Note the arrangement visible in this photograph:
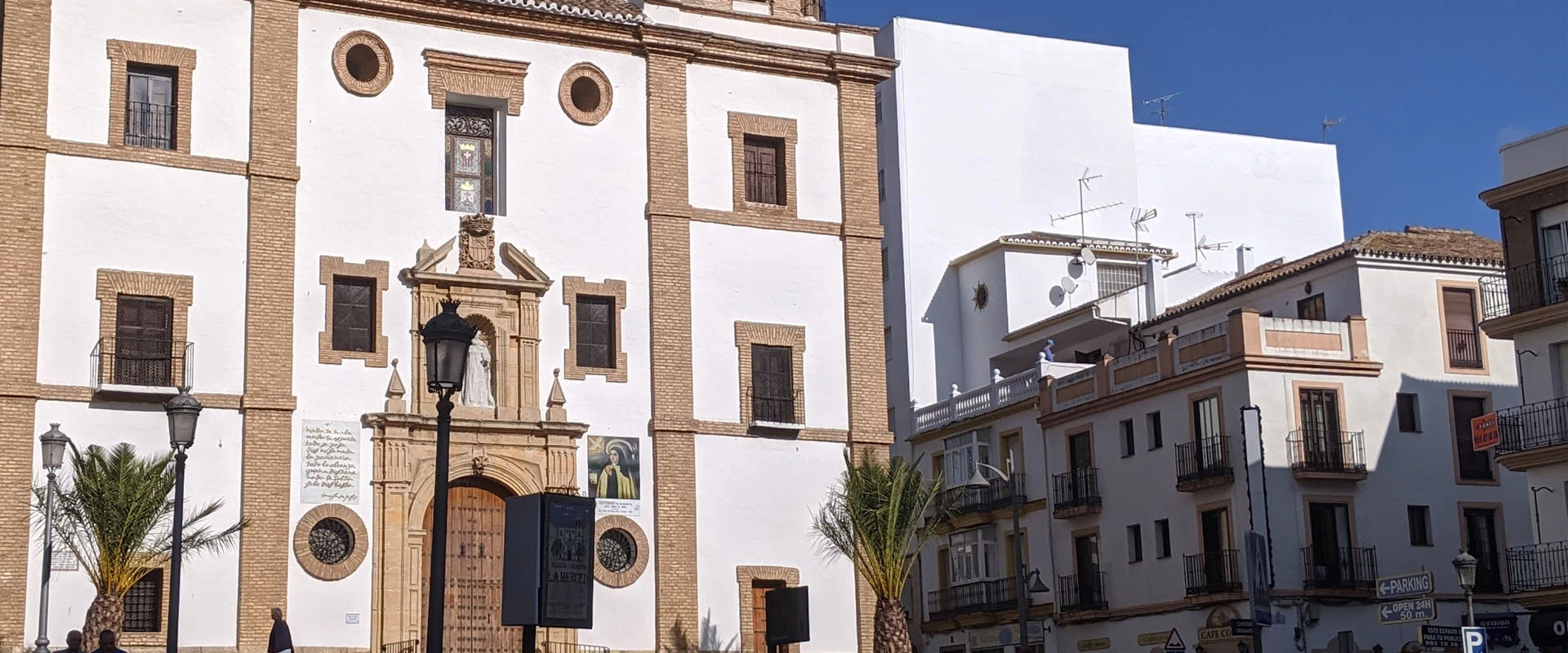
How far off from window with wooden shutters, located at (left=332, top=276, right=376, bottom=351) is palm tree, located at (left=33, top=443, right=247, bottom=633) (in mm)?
3359

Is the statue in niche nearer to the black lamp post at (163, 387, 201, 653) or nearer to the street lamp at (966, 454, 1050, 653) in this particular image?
the street lamp at (966, 454, 1050, 653)

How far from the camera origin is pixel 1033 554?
43.6m

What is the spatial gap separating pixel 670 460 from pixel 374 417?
4.60m

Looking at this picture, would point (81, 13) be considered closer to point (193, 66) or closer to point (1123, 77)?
point (193, 66)

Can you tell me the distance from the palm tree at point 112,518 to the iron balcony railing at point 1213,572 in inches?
790

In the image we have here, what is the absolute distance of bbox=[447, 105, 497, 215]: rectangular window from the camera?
29797mm

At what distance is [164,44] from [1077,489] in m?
22.2

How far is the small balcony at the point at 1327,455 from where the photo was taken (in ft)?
123

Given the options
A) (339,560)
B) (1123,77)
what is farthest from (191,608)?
(1123,77)

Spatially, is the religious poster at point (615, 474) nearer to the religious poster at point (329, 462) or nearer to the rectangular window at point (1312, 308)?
the religious poster at point (329, 462)

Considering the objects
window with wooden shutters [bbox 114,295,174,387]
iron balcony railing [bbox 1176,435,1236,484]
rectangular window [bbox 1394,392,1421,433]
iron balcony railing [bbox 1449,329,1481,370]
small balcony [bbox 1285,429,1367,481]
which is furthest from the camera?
iron balcony railing [bbox 1449,329,1481,370]

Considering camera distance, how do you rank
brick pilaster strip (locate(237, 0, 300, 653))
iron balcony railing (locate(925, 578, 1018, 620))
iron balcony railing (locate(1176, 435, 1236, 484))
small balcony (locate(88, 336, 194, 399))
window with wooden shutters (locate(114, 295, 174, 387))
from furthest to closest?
iron balcony railing (locate(925, 578, 1018, 620)) < iron balcony railing (locate(1176, 435, 1236, 484)) < brick pilaster strip (locate(237, 0, 300, 653)) < window with wooden shutters (locate(114, 295, 174, 387)) < small balcony (locate(88, 336, 194, 399))

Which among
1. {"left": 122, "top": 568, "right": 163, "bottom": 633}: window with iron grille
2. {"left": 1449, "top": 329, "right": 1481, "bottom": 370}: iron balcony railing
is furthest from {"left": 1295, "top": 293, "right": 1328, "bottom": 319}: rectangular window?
{"left": 122, "top": 568, "right": 163, "bottom": 633}: window with iron grille

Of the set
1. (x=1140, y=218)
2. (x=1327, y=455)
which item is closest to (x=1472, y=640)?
(x=1327, y=455)
